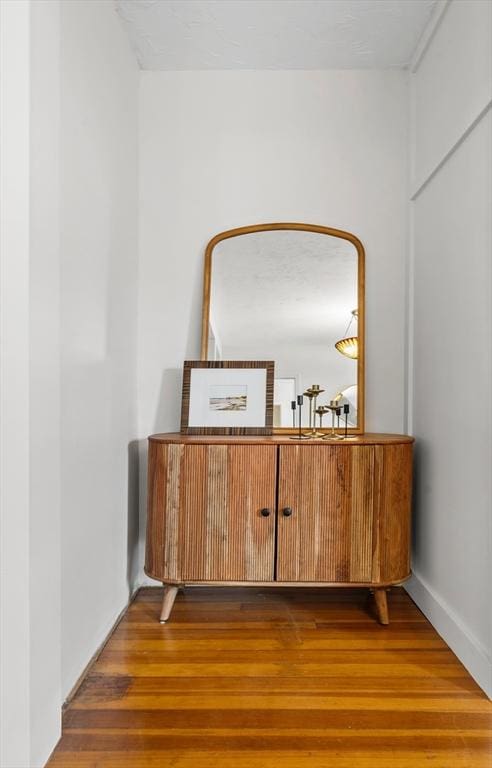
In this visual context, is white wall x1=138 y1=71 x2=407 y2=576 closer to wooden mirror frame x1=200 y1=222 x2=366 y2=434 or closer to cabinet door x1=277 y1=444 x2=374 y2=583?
wooden mirror frame x1=200 y1=222 x2=366 y2=434

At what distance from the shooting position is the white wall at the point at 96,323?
1.67 meters

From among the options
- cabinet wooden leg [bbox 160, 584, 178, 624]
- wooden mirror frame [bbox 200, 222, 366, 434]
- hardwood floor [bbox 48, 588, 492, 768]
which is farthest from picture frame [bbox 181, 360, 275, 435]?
hardwood floor [bbox 48, 588, 492, 768]

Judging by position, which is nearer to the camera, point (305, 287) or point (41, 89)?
point (41, 89)

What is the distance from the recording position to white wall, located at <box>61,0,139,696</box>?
1.67 meters

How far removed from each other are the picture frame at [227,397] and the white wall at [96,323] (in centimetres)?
27

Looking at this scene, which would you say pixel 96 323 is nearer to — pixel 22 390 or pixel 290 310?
pixel 22 390

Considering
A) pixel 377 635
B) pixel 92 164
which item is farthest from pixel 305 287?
pixel 377 635

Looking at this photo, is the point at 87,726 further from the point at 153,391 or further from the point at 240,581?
the point at 153,391

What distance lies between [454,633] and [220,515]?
904 millimetres

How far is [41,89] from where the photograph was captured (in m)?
1.33

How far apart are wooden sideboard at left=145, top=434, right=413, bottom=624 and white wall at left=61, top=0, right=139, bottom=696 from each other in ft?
0.83

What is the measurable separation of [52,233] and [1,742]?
1.15 meters

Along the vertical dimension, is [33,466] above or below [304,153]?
below

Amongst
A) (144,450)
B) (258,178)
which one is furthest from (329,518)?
(258,178)
